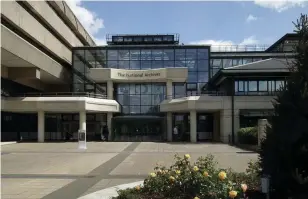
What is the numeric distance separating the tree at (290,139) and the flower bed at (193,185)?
817 millimetres

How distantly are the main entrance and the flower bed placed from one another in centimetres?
4009

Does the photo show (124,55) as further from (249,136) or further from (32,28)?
(249,136)

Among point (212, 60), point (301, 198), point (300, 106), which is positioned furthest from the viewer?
point (212, 60)

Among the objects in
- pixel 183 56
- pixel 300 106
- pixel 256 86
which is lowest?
pixel 300 106

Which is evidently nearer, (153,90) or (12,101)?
(12,101)

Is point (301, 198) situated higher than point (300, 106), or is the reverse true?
point (300, 106)

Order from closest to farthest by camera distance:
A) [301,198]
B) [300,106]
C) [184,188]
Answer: [301,198] < [300,106] < [184,188]

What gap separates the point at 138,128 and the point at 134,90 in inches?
209

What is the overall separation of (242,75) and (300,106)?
114ft

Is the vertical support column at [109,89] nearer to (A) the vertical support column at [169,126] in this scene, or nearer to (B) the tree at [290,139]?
(A) the vertical support column at [169,126]

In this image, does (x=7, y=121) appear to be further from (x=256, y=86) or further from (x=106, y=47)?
(x=256, y=86)

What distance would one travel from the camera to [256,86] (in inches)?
1574

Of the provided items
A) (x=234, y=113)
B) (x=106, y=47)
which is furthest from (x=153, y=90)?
(x=234, y=113)

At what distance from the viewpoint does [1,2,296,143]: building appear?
3994 centimetres
